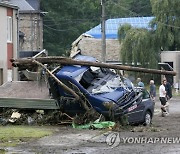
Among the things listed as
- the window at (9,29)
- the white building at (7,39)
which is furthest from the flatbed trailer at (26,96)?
the window at (9,29)

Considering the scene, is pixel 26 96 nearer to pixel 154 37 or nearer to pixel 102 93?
pixel 102 93

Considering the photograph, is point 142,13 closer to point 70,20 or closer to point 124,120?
point 70,20

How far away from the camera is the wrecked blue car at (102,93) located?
59.4 ft

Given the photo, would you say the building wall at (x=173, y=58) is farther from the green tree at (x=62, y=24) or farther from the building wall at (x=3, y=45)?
the green tree at (x=62, y=24)

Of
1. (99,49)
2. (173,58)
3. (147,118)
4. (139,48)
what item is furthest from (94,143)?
(99,49)

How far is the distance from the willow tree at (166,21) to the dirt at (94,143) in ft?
106

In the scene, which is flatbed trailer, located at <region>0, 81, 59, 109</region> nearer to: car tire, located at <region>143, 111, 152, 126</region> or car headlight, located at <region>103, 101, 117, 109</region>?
car headlight, located at <region>103, 101, 117, 109</region>

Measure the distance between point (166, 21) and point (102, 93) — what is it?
33.7m

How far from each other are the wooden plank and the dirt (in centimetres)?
86

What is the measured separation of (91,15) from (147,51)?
38.3 meters

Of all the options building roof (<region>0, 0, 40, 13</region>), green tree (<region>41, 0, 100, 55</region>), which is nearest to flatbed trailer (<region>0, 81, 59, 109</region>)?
building roof (<region>0, 0, 40, 13</region>)

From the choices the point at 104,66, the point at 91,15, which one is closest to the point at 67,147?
the point at 104,66

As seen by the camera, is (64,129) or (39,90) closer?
(64,129)

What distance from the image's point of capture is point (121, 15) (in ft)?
304
